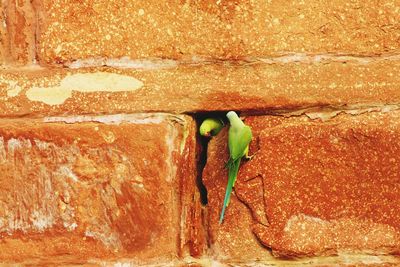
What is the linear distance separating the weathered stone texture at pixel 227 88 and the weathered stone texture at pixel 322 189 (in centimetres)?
6

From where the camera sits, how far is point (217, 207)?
1.77 m

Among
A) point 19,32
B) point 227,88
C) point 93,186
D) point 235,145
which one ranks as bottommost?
point 93,186

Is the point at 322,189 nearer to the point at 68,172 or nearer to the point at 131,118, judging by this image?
the point at 131,118

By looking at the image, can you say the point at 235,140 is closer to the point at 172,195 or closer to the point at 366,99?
the point at 172,195

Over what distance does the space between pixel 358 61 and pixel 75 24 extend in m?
0.70

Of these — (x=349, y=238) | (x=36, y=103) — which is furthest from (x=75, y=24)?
(x=349, y=238)

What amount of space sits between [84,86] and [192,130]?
286 millimetres

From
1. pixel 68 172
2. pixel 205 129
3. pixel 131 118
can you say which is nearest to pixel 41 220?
pixel 68 172

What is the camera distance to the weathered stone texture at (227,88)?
1.76 metres

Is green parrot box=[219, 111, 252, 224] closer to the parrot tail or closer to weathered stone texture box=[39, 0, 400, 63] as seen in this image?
the parrot tail

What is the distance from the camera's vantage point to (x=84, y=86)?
178 cm

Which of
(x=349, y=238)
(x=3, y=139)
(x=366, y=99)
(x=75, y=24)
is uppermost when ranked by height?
(x=75, y=24)

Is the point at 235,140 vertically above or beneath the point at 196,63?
beneath

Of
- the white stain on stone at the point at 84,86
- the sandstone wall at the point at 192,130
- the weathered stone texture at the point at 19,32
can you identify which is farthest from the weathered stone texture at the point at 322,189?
the weathered stone texture at the point at 19,32
